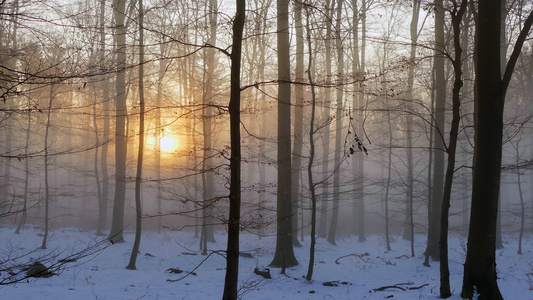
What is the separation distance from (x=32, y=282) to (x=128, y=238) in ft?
35.3

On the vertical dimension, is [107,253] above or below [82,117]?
below

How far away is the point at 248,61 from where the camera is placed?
2380cm

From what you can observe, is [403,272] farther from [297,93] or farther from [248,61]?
[248,61]

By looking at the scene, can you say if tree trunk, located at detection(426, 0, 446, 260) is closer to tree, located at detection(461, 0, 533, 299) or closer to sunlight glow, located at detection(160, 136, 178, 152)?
tree, located at detection(461, 0, 533, 299)

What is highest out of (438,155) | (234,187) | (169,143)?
(169,143)

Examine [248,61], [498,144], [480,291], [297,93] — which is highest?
[248,61]

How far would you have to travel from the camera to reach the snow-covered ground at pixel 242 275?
880 centimetres

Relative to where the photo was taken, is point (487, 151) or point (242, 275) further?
point (242, 275)

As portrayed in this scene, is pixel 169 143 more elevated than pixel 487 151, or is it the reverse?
pixel 169 143

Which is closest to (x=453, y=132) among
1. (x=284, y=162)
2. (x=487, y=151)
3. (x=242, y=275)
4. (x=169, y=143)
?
(x=487, y=151)

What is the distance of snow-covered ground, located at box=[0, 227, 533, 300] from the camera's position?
28.9ft

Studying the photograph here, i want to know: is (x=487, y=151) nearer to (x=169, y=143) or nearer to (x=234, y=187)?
(x=234, y=187)

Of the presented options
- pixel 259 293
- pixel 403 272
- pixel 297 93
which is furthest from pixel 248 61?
pixel 259 293

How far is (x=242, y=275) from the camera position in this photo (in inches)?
464
